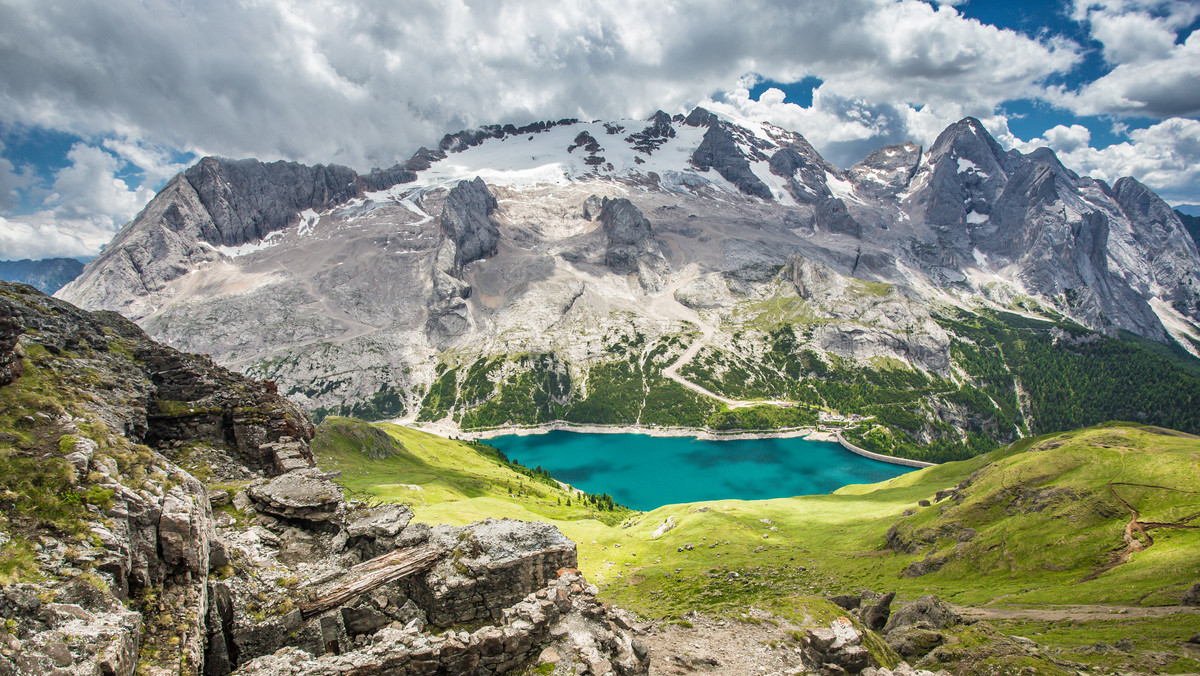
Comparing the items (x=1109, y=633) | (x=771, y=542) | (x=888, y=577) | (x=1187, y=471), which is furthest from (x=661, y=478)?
(x=1109, y=633)

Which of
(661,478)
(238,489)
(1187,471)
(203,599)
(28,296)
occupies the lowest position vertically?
(661,478)

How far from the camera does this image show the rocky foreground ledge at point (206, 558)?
11086 millimetres

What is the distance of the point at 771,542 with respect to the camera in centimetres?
5994

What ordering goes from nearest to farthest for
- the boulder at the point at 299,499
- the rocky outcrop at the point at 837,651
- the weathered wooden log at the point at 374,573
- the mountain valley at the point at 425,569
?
the mountain valley at the point at 425,569
the weathered wooden log at the point at 374,573
the rocky outcrop at the point at 837,651
the boulder at the point at 299,499

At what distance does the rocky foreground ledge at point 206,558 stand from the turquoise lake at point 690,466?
105 meters

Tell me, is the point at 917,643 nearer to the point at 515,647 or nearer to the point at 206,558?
the point at 515,647

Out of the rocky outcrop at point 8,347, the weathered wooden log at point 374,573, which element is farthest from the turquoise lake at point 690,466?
the rocky outcrop at point 8,347

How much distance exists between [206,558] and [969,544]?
5997 cm

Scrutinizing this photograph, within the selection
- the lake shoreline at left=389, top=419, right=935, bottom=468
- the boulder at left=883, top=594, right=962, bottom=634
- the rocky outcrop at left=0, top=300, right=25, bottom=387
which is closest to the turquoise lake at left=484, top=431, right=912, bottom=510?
the lake shoreline at left=389, top=419, right=935, bottom=468

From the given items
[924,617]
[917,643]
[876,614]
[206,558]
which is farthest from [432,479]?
[917,643]

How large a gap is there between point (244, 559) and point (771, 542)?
189ft

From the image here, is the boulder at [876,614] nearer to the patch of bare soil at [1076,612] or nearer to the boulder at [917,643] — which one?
the patch of bare soil at [1076,612]

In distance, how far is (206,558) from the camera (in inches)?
614

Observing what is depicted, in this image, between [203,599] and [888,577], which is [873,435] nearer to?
[888,577]
